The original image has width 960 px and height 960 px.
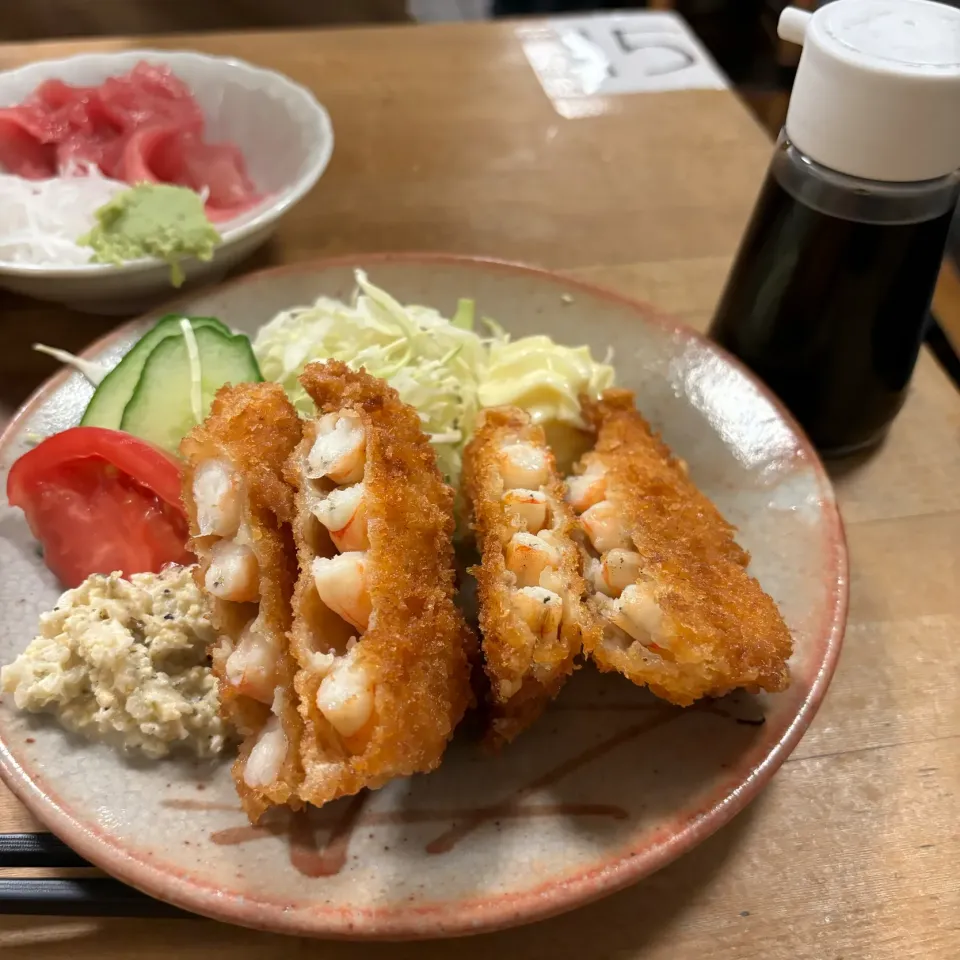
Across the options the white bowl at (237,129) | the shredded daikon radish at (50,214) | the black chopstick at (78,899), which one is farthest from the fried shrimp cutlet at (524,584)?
the shredded daikon radish at (50,214)

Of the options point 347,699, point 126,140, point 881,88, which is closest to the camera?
point 347,699

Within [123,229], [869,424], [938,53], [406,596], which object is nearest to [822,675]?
[406,596]

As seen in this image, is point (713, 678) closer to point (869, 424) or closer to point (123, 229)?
point (869, 424)

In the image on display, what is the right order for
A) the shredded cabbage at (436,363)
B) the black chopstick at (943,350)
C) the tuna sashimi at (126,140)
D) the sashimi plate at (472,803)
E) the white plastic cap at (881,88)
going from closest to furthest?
the sashimi plate at (472,803), the white plastic cap at (881,88), the shredded cabbage at (436,363), the black chopstick at (943,350), the tuna sashimi at (126,140)

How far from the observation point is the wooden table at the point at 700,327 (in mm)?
1330

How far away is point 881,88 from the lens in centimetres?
152

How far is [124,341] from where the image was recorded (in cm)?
198

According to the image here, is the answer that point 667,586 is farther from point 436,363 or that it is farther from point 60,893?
point 60,893

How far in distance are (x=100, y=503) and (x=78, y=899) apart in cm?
70

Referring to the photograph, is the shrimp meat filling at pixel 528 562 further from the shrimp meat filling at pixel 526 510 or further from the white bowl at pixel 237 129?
the white bowl at pixel 237 129

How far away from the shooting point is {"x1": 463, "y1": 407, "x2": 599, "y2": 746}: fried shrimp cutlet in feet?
4.19

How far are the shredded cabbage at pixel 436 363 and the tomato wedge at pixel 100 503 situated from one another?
0.42 metres

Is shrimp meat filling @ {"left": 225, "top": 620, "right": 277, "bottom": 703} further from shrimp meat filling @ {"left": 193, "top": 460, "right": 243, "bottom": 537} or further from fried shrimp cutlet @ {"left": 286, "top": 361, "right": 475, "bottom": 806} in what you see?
shrimp meat filling @ {"left": 193, "top": 460, "right": 243, "bottom": 537}

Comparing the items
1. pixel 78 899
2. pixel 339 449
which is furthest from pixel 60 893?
pixel 339 449
